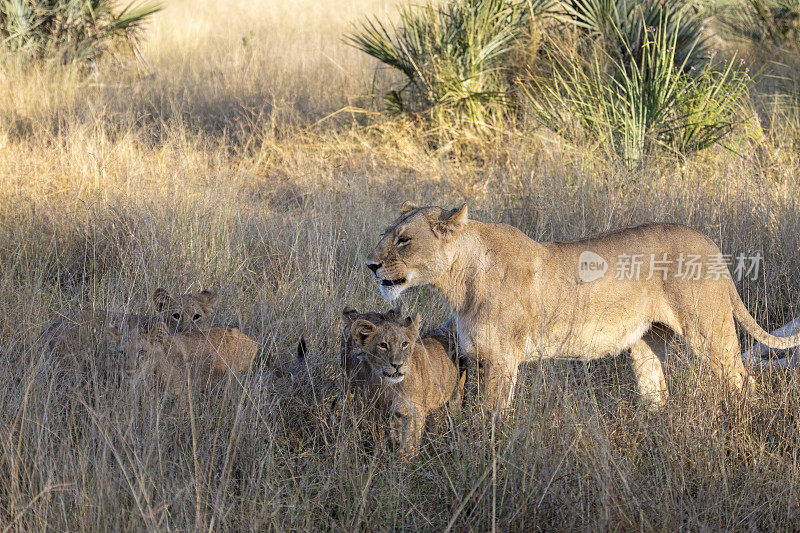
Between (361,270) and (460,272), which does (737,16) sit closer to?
(361,270)

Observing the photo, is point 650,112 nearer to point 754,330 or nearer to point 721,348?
point 754,330

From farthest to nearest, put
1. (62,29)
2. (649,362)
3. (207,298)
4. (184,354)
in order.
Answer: (62,29)
(207,298)
(649,362)
(184,354)

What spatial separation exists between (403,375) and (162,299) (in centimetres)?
194

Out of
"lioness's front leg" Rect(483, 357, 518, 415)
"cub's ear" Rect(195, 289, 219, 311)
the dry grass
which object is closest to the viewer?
the dry grass

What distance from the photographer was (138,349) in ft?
14.7

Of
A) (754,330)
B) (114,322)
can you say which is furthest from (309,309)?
(754,330)

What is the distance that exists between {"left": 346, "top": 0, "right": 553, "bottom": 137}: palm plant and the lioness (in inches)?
219

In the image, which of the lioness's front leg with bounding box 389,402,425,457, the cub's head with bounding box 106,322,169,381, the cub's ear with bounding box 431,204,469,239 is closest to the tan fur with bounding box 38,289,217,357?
the cub's head with bounding box 106,322,169,381

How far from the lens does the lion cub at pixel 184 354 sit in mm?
4457

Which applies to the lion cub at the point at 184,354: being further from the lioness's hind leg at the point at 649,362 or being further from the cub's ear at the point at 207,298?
the lioness's hind leg at the point at 649,362

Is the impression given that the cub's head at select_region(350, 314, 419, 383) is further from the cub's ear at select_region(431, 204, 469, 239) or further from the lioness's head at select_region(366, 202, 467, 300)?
the cub's ear at select_region(431, 204, 469, 239)

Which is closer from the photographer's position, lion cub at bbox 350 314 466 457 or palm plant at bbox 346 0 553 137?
lion cub at bbox 350 314 466 457

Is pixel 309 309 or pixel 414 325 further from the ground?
pixel 414 325

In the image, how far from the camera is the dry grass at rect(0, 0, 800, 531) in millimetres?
3527
